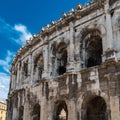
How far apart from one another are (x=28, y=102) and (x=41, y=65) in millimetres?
3209

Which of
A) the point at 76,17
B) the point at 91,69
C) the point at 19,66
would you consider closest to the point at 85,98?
the point at 91,69

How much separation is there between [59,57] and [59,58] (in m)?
0.07

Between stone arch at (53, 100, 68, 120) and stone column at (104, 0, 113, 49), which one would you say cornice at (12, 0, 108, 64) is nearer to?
stone column at (104, 0, 113, 49)

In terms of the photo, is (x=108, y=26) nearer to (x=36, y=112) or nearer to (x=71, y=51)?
(x=71, y=51)

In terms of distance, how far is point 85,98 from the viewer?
1580cm

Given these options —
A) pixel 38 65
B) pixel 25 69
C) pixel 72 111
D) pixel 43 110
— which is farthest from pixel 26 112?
pixel 72 111

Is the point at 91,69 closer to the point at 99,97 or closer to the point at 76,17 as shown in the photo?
the point at 99,97

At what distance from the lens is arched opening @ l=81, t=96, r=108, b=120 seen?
51.8 ft

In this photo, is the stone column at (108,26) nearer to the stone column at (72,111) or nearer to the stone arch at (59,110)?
the stone column at (72,111)

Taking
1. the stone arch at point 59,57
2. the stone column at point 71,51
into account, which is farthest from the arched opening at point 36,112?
the stone column at point 71,51

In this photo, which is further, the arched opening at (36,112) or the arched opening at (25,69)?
the arched opening at (25,69)

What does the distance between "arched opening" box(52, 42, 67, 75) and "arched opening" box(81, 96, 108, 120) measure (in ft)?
12.9

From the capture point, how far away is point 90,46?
1797 cm

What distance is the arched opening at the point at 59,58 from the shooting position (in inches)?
755
